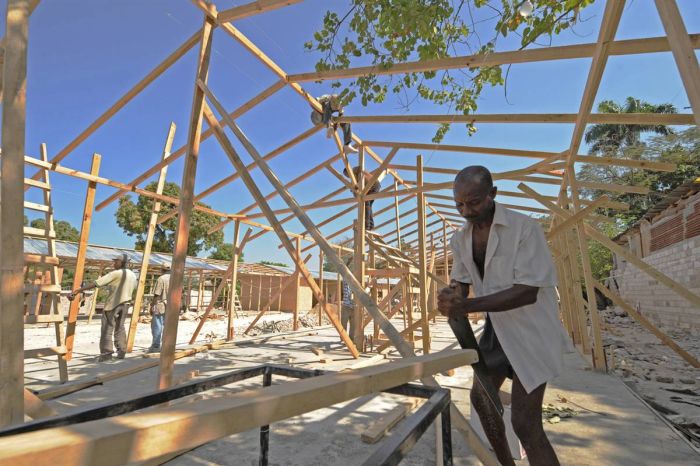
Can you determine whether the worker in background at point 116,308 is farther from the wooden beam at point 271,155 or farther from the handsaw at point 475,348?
the handsaw at point 475,348

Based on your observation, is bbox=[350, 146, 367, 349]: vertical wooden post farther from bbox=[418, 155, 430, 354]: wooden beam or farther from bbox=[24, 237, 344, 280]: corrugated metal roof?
bbox=[24, 237, 344, 280]: corrugated metal roof

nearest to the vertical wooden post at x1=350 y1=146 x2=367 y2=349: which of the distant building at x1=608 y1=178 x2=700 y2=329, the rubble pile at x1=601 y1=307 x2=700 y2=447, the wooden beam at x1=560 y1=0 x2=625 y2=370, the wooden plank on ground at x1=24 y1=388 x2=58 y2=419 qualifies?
the wooden beam at x1=560 y1=0 x2=625 y2=370

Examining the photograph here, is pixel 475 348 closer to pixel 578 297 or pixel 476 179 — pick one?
pixel 476 179

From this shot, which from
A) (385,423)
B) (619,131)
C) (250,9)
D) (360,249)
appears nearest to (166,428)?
(385,423)

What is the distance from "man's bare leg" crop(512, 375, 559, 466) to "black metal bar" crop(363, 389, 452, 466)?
0.61 metres

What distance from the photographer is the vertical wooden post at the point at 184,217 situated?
3285 mm

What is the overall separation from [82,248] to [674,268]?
14.7 m

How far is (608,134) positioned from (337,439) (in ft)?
127

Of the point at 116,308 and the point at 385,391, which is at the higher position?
the point at 385,391

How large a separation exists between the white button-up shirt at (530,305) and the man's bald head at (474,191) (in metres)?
0.10

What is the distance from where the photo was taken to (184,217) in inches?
136

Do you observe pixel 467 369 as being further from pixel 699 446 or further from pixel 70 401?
pixel 70 401

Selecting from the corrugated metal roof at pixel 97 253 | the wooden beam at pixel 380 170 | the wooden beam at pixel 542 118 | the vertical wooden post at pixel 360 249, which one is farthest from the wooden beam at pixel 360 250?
the corrugated metal roof at pixel 97 253

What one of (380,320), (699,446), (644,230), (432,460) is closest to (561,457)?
(432,460)
